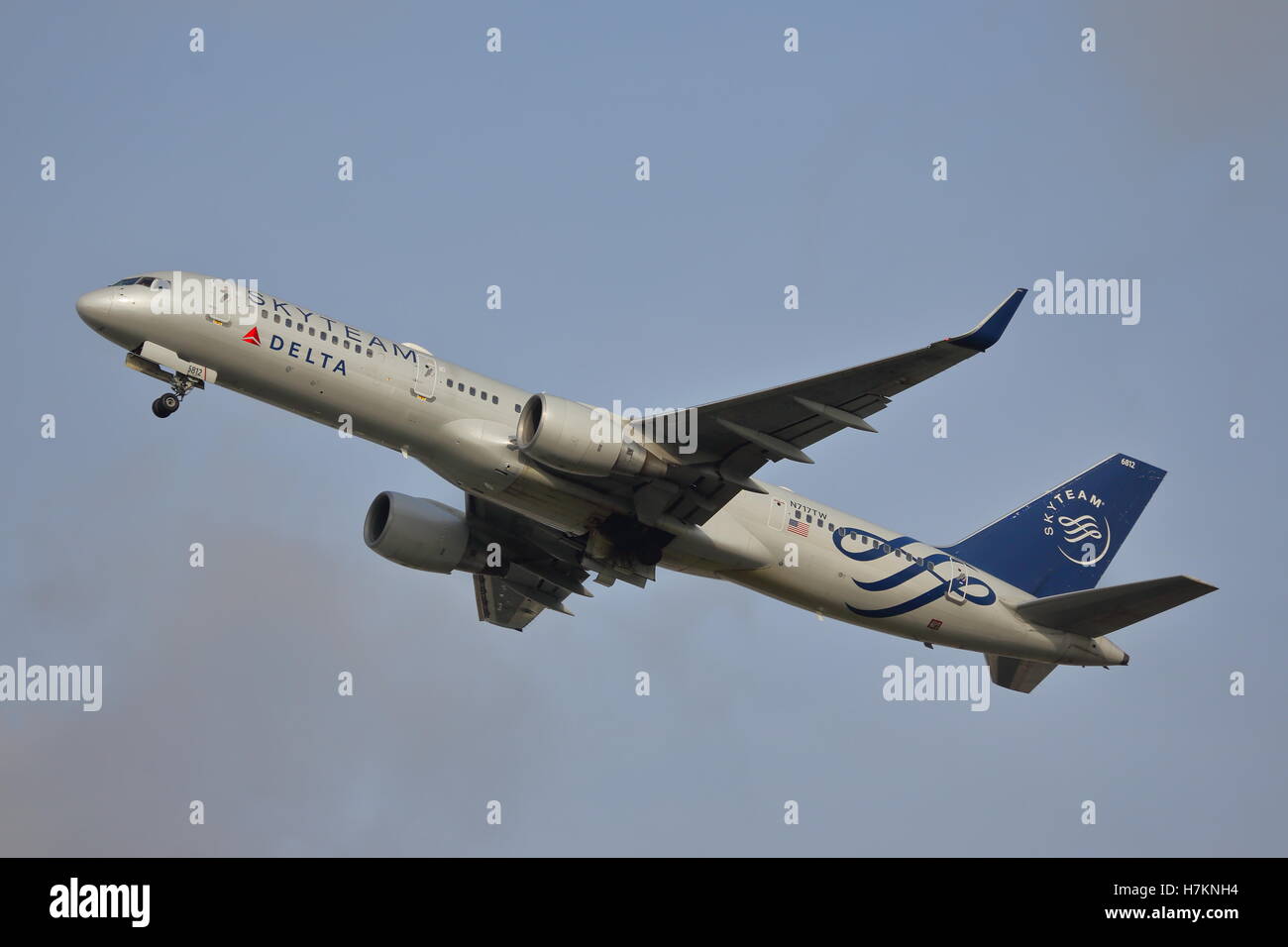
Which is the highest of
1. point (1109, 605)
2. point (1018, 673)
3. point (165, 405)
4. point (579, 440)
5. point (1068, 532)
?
point (165, 405)

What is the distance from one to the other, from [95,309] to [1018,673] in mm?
27565

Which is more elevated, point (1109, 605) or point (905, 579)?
point (905, 579)

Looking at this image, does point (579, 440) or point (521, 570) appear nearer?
point (579, 440)

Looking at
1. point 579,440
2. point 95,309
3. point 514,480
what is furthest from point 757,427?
point 95,309

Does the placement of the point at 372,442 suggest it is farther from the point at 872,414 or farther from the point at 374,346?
the point at 872,414

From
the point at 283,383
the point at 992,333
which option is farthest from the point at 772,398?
the point at 283,383

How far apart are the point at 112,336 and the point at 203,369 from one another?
7.26 ft

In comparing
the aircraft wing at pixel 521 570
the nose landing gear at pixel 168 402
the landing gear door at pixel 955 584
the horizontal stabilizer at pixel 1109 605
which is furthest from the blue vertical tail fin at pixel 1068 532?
the nose landing gear at pixel 168 402

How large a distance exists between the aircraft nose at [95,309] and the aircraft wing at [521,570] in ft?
38.5

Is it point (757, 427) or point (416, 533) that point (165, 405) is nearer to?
point (416, 533)

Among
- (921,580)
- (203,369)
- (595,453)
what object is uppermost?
(203,369)

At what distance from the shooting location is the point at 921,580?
39.7 metres

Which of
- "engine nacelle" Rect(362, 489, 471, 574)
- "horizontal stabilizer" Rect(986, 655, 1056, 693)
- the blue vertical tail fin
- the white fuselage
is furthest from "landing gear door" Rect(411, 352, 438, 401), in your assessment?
"horizontal stabilizer" Rect(986, 655, 1056, 693)

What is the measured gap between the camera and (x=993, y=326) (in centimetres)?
2947
